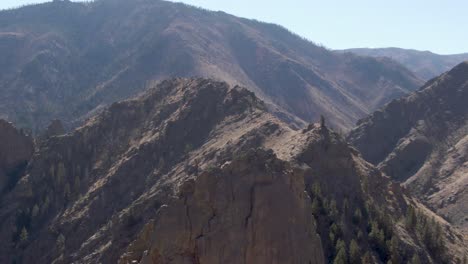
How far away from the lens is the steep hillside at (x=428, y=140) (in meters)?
139

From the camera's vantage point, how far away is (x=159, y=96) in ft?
372

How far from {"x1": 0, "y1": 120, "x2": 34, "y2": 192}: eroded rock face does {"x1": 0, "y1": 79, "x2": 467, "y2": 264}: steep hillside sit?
311 centimetres

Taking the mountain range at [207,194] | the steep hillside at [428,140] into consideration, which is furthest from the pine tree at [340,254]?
the steep hillside at [428,140]

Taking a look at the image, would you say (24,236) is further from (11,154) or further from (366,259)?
(366,259)

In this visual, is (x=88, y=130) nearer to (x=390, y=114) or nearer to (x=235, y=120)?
(x=235, y=120)

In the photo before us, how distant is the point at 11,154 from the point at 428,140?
109m

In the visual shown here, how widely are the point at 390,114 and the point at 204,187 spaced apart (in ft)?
464

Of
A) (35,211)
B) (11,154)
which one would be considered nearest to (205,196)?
(35,211)

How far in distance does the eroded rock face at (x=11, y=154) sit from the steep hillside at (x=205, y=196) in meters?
3.11

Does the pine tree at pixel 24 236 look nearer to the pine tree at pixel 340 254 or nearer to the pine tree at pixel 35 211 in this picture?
the pine tree at pixel 35 211

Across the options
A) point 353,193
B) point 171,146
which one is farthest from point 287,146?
point 171,146

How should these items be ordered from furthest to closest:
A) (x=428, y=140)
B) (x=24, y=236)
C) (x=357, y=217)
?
(x=428, y=140), (x=24, y=236), (x=357, y=217)

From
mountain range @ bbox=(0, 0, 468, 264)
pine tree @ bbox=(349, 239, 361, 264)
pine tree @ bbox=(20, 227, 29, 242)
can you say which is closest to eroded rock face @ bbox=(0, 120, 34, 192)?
mountain range @ bbox=(0, 0, 468, 264)

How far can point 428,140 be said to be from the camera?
538 ft
